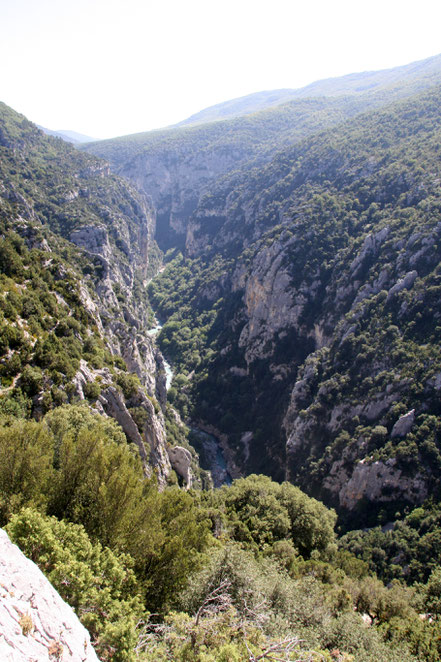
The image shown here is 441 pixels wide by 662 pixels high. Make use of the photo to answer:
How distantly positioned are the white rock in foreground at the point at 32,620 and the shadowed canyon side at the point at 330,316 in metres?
45.3

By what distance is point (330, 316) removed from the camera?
240ft

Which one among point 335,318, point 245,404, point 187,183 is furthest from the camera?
point 187,183

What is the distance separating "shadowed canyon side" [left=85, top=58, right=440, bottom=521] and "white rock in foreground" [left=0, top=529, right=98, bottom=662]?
45.3m

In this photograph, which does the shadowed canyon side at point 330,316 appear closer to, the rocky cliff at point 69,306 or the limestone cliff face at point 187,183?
the rocky cliff at point 69,306

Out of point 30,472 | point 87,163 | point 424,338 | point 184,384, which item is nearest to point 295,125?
point 87,163

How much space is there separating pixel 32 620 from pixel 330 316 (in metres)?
70.4

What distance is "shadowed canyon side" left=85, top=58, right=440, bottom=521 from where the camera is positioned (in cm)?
5069

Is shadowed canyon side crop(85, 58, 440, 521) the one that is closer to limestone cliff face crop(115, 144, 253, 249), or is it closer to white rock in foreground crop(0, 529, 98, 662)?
white rock in foreground crop(0, 529, 98, 662)

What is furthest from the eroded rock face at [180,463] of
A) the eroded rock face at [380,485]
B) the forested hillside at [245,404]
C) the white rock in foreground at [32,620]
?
the white rock in foreground at [32,620]

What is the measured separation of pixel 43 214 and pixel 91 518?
79909 millimetres

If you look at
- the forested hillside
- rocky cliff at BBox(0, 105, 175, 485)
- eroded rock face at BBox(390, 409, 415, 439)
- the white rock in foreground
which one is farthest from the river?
the white rock in foreground

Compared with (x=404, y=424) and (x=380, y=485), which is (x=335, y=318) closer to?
(x=404, y=424)

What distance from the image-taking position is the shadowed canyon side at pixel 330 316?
1996 inches

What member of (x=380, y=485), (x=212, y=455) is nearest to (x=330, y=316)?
(x=380, y=485)
